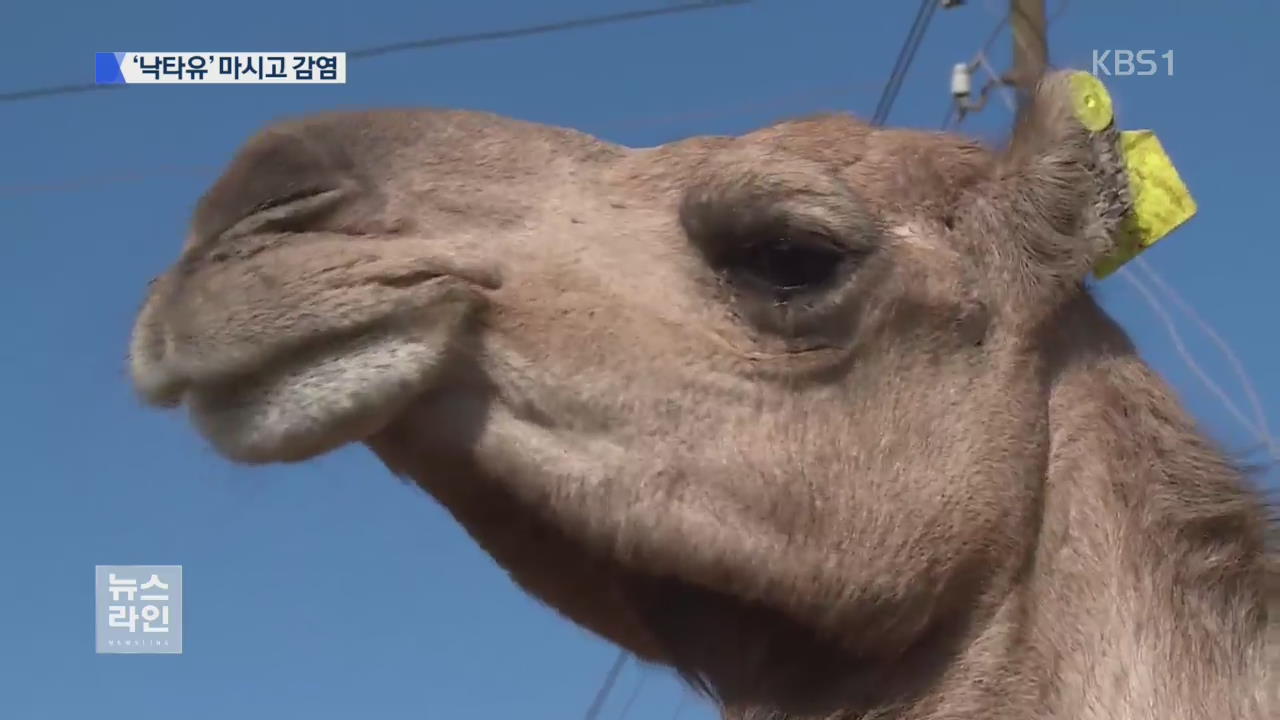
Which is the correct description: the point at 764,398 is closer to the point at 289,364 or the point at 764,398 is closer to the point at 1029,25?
the point at 289,364

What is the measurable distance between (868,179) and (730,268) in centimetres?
24

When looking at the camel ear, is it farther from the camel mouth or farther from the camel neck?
the camel mouth

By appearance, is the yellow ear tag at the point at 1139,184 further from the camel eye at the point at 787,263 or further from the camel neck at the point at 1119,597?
the camel eye at the point at 787,263

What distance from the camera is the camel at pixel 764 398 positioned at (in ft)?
7.09

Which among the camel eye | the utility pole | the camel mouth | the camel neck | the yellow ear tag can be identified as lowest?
the camel neck

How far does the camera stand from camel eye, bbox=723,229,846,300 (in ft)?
7.79

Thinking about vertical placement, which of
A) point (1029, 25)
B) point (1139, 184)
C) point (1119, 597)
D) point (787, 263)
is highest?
point (1029, 25)

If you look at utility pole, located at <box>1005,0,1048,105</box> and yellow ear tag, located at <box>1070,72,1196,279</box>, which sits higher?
utility pole, located at <box>1005,0,1048,105</box>

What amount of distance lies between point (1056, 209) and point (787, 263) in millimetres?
401

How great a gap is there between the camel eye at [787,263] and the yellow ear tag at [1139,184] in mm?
406

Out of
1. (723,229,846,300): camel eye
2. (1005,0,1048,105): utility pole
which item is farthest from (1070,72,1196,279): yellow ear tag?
(1005,0,1048,105): utility pole

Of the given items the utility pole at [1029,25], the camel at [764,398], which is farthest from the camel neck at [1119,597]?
the utility pole at [1029,25]

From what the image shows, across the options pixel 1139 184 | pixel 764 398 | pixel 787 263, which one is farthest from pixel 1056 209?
pixel 764 398

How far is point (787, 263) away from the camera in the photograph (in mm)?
2385
